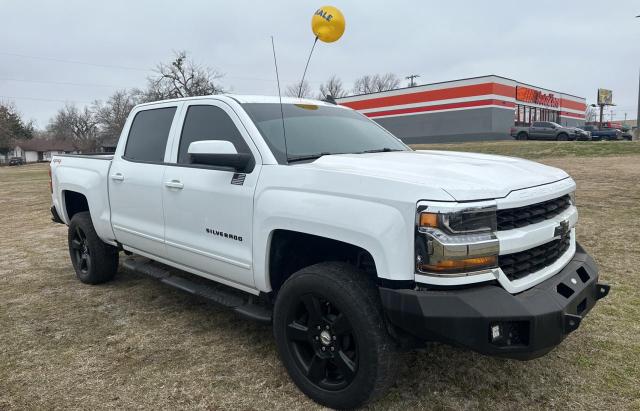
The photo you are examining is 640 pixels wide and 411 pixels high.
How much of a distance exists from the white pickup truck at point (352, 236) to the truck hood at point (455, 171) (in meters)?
0.01

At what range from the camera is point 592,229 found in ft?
21.8

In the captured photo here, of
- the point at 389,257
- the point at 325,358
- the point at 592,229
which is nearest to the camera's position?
the point at 389,257

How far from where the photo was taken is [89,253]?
16.3ft

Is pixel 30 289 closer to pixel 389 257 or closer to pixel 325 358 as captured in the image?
pixel 325 358

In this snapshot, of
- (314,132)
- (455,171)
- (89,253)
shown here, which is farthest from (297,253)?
(89,253)

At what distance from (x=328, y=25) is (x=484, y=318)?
243cm

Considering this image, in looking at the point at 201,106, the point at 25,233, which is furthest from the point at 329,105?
the point at 25,233

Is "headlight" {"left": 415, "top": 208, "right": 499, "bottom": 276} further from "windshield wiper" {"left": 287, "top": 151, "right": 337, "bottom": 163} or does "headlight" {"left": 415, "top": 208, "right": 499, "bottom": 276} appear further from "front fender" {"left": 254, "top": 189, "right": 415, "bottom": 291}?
"windshield wiper" {"left": 287, "top": 151, "right": 337, "bottom": 163}

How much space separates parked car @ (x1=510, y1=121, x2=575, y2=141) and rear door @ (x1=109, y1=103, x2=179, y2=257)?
3033 cm

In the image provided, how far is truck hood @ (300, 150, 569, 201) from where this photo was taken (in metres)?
2.31

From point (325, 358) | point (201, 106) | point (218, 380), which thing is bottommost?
point (218, 380)

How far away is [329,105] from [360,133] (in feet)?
1.71

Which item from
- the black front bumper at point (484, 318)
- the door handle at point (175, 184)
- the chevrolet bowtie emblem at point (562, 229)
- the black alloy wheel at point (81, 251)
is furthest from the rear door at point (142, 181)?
the chevrolet bowtie emblem at point (562, 229)

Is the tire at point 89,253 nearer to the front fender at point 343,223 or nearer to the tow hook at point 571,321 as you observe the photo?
the front fender at point 343,223
